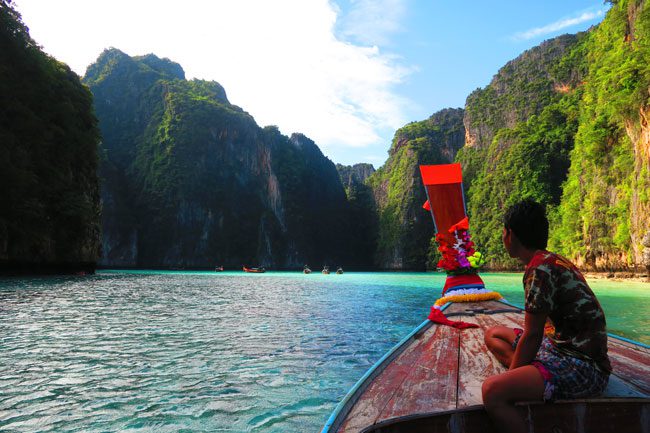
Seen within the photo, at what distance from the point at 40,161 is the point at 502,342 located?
29.8 meters

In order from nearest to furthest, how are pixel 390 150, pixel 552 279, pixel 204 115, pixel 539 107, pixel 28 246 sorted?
pixel 552 279 → pixel 28 246 → pixel 539 107 → pixel 204 115 → pixel 390 150

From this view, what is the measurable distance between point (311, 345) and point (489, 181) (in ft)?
235

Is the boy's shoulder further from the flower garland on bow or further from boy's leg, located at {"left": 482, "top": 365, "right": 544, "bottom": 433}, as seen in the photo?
the flower garland on bow

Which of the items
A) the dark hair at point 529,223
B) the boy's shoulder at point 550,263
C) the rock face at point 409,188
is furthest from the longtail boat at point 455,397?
the rock face at point 409,188

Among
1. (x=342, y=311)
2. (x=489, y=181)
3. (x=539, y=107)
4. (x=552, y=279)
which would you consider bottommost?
(x=342, y=311)

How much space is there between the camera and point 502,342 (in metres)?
2.77

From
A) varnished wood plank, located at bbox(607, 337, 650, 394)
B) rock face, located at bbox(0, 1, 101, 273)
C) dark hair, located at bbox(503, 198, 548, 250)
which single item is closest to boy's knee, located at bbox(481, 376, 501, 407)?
dark hair, located at bbox(503, 198, 548, 250)

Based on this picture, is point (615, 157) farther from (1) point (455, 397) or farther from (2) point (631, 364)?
(1) point (455, 397)

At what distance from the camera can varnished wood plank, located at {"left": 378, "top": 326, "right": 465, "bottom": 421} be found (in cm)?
204

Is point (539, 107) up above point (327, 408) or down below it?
above

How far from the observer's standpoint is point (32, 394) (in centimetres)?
380

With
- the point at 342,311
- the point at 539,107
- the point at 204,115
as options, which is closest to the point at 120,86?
the point at 204,115

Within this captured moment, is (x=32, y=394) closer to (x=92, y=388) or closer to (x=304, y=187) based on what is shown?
(x=92, y=388)

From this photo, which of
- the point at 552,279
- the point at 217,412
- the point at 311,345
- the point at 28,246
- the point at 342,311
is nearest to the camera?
the point at 552,279
